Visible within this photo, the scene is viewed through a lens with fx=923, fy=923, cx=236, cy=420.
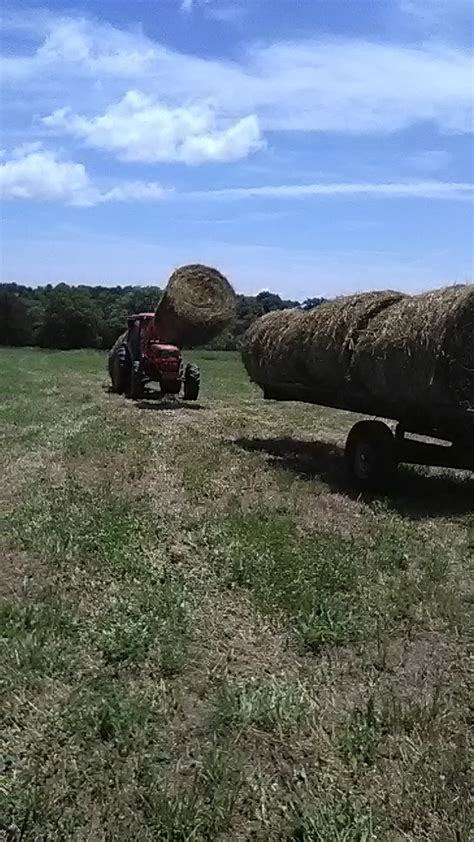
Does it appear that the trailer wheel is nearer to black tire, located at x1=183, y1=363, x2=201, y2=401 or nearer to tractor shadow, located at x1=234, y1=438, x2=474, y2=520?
tractor shadow, located at x1=234, y1=438, x2=474, y2=520

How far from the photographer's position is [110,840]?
3.41m

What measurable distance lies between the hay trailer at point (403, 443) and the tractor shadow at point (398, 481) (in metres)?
0.24

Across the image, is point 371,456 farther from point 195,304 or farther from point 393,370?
point 195,304

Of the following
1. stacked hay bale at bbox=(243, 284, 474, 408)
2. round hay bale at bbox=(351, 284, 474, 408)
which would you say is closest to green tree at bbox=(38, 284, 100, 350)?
stacked hay bale at bbox=(243, 284, 474, 408)

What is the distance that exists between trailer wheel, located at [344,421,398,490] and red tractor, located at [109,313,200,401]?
332 inches

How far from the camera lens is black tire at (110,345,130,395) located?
66.4 ft

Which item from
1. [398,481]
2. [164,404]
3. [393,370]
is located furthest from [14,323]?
[393,370]

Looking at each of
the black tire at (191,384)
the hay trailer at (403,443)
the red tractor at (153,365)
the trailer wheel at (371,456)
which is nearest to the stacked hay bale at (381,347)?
the hay trailer at (403,443)

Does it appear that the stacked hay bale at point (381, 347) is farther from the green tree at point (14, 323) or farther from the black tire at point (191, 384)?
the green tree at point (14, 323)

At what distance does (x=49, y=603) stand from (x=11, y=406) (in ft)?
39.0

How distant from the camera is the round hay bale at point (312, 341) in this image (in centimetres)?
1075

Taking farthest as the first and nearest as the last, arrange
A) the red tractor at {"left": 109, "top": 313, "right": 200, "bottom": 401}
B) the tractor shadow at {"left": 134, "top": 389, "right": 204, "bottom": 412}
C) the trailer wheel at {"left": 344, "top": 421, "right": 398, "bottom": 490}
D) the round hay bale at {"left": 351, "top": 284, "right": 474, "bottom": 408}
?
1. the red tractor at {"left": 109, "top": 313, "right": 200, "bottom": 401}
2. the tractor shadow at {"left": 134, "top": 389, "right": 204, "bottom": 412}
3. the trailer wheel at {"left": 344, "top": 421, "right": 398, "bottom": 490}
4. the round hay bale at {"left": 351, "top": 284, "right": 474, "bottom": 408}

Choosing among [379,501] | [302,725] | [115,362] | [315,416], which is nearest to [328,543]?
[379,501]

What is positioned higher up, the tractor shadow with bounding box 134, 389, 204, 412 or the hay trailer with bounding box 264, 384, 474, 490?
the hay trailer with bounding box 264, 384, 474, 490
